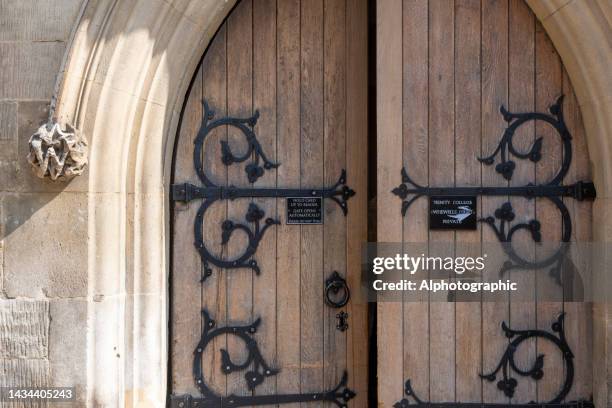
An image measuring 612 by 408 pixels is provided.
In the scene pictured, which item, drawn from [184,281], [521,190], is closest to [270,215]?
[184,281]

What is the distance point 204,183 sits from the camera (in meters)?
2.86

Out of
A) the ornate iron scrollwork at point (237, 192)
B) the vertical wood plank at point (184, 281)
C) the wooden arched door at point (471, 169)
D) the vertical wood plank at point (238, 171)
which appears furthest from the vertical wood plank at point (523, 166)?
the vertical wood plank at point (184, 281)

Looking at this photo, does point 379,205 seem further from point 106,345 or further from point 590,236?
point 106,345

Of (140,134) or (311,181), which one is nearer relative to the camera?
(140,134)

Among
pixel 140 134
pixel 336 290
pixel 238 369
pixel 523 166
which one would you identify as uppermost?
pixel 140 134

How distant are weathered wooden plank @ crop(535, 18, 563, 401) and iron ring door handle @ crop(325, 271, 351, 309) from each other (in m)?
0.79

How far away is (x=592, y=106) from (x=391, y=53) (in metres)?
0.83

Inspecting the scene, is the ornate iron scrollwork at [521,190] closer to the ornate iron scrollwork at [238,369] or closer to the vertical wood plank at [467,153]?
the vertical wood plank at [467,153]

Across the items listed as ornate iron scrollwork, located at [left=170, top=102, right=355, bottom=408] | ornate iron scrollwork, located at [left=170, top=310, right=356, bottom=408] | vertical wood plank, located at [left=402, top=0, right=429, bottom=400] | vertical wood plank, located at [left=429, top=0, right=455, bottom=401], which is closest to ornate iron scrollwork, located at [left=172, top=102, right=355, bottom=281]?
Answer: ornate iron scrollwork, located at [left=170, top=102, right=355, bottom=408]

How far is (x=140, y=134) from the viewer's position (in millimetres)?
2652

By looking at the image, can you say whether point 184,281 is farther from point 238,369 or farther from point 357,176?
point 357,176

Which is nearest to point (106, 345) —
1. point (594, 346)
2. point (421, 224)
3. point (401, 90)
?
point (421, 224)

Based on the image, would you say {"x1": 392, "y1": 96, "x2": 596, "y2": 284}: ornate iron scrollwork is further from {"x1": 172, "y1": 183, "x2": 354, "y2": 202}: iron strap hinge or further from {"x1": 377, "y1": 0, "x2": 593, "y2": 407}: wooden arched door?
{"x1": 172, "y1": 183, "x2": 354, "y2": 202}: iron strap hinge

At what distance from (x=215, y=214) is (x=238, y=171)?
0.21 metres
